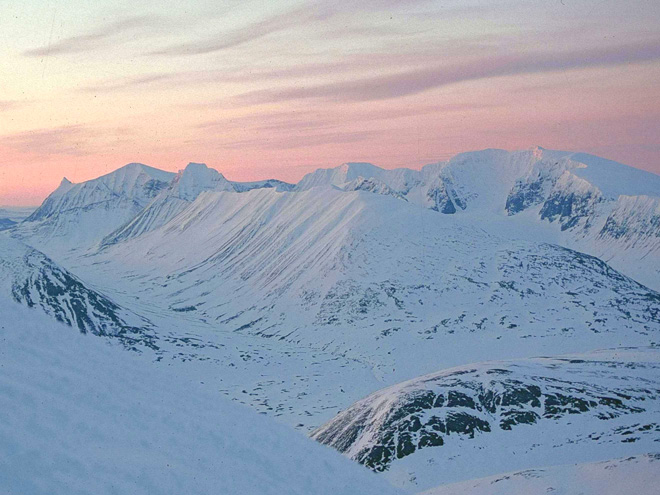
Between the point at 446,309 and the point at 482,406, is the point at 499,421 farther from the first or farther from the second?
the point at 446,309

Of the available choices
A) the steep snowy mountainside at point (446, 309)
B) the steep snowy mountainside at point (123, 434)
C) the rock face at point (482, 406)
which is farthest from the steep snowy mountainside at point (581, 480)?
the steep snowy mountainside at point (446, 309)

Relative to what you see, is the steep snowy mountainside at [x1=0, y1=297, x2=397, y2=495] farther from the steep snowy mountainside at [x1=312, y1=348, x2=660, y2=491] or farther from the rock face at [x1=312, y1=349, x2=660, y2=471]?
the rock face at [x1=312, y1=349, x2=660, y2=471]

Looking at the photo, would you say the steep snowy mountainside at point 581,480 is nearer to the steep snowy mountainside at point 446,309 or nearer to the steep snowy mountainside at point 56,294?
the steep snowy mountainside at point 446,309

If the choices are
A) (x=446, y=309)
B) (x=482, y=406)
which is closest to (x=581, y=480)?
(x=482, y=406)

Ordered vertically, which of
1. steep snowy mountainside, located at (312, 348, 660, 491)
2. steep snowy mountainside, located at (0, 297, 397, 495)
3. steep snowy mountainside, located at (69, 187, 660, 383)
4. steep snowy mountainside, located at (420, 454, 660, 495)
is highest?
steep snowy mountainside, located at (0, 297, 397, 495)

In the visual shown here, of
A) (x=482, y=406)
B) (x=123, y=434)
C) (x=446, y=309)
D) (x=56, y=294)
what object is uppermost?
(x=123, y=434)

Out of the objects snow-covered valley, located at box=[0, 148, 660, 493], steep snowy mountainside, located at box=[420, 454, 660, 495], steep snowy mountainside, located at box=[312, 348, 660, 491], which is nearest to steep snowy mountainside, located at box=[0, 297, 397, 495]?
steep snowy mountainside, located at box=[420, 454, 660, 495]
